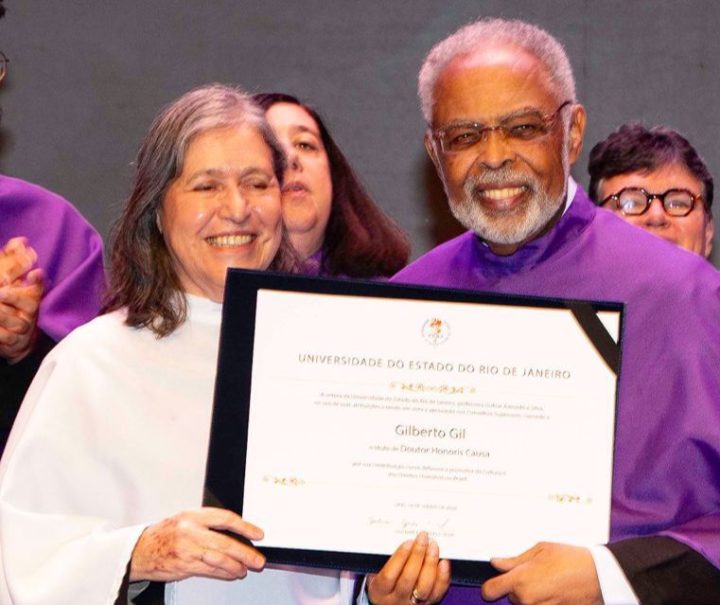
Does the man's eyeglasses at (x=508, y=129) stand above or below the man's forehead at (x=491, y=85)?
below

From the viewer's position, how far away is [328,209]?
14.4ft

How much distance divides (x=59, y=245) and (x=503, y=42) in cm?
135

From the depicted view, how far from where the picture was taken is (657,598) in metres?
2.82

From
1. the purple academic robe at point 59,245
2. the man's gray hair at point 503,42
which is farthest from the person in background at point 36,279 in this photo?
the man's gray hair at point 503,42

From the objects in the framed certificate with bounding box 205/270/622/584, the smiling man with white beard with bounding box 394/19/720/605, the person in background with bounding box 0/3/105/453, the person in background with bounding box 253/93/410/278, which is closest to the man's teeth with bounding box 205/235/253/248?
the framed certificate with bounding box 205/270/622/584

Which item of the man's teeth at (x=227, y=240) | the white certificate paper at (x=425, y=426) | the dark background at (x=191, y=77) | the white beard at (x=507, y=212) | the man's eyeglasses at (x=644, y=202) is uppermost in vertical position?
the dark background at (x=191, y=77)

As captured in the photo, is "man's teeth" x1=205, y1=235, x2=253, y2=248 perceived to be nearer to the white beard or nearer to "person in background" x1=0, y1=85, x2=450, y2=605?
"person in background" x1=0, y1=85, x2=450, y2=605

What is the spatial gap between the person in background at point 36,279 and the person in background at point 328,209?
24.0 inches

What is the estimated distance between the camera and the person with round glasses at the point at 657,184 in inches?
167

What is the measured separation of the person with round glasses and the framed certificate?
1479 millimetres

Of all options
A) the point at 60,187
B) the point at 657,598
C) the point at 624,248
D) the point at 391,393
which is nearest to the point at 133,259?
the point at 391,393

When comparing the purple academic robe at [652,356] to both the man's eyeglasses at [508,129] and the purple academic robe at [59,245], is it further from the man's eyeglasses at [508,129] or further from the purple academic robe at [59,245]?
the purple academic robe at [59,245]

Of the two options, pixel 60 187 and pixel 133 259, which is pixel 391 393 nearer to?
pixel 133 259

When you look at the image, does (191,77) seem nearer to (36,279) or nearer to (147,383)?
(36,279)
